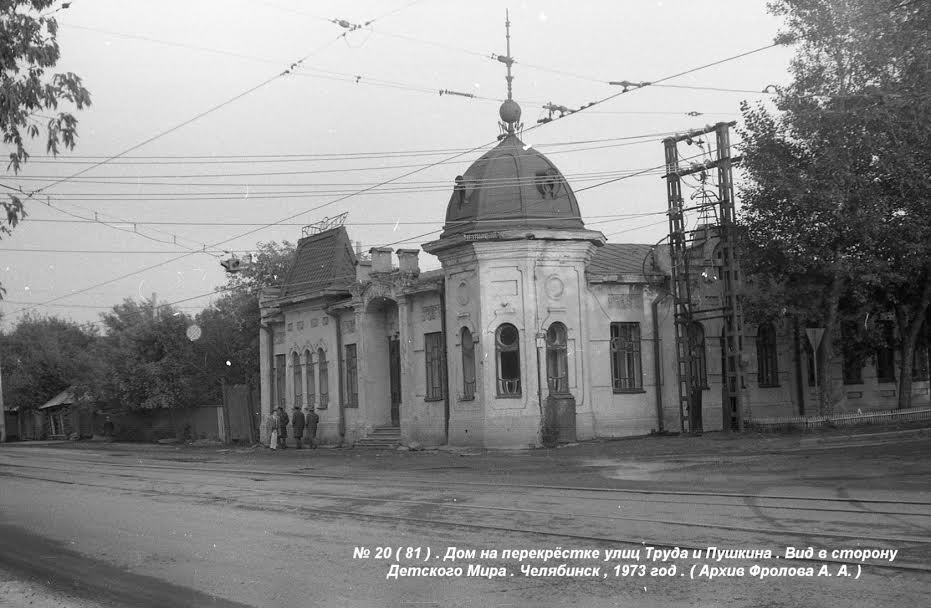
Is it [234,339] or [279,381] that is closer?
[279,381]

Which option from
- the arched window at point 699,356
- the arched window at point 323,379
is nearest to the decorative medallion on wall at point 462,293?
the arched window at point 699,356

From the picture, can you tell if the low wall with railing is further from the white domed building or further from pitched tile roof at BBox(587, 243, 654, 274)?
pitched tile roof at BBox(587, 243, 654, 274)

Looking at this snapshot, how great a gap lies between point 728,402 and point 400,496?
15.5 meters

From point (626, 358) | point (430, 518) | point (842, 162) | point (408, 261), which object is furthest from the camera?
point (408, 261)

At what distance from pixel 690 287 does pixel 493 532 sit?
66.4 feet

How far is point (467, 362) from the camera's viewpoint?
3130 centimetres

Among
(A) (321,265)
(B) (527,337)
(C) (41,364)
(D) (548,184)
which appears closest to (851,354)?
(B) (527,337)

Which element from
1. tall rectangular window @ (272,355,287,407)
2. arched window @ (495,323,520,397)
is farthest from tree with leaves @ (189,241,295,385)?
arched window @ (495,323,520,397)

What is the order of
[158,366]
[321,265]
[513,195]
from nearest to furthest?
[513,195] → [321,265] → [158,366]

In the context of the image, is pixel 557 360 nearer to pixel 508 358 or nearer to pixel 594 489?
pixel 508 358

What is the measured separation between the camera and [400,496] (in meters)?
16.8

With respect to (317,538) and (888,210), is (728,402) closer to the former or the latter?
(888,210)

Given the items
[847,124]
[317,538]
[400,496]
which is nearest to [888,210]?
[847,124]

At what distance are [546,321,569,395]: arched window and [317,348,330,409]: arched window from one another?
37.2 feet
